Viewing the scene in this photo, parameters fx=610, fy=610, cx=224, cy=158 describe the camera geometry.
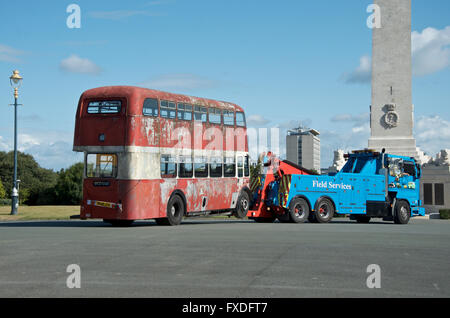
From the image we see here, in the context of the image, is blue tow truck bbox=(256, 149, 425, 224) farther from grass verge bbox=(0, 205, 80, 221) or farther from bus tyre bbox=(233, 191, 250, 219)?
grass verge bbox=(0, 205, 80, 221)

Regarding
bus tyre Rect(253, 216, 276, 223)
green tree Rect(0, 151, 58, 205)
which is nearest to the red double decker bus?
bus tyre Rect(253, 216, 276, 223)

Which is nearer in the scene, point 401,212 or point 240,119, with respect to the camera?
point 240,119

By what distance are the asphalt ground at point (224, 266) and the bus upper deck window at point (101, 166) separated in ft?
17.4

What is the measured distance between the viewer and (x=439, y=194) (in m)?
61.4

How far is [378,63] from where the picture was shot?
5528 centimetres

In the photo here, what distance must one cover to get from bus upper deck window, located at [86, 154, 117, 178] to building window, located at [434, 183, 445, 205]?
47042 millimetres

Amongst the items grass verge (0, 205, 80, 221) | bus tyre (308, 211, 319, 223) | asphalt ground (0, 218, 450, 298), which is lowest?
grass verge (0, 205, 80, 221)

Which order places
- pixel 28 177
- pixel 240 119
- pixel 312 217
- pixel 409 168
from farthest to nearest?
pixel 28 177 < pixel 409 168 < pixel 240 119 < pixel 312 217

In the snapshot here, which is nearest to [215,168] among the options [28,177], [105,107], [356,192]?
[105,107]

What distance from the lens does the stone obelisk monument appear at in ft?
178

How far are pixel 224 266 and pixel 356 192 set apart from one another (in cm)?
1756

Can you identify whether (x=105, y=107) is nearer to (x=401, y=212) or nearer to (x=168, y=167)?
(x=168, y=167)

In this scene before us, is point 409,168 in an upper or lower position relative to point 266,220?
upper

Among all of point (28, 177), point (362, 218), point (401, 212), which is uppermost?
point (28, 177)
